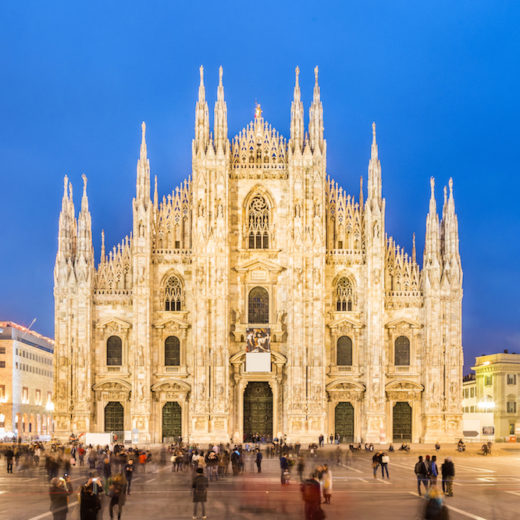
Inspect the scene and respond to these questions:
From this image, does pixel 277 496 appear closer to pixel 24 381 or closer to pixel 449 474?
pixel 449 474

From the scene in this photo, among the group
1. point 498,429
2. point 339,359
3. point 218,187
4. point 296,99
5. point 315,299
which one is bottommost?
point 498,429

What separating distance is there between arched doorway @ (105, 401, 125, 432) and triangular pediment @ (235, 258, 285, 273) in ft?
43.7

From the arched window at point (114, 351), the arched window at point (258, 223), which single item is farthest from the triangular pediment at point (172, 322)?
the arched window at point (258, 223)

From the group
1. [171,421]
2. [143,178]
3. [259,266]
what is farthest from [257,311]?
[143,178]

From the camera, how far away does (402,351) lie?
67062 millimetres

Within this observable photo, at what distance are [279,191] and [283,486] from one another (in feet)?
113

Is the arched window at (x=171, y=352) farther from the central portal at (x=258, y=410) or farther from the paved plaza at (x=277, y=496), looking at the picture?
the paved plaza at (x=277, y=496)

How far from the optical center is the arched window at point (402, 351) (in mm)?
67000

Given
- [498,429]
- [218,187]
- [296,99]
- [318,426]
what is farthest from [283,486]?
[498,429]

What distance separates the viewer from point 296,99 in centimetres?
6738

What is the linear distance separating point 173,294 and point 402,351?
1753 centimetres

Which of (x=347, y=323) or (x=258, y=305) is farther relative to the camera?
(x=258, y=305)

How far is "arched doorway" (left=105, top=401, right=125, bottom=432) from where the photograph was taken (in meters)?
65.9

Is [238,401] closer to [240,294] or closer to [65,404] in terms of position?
[240,294]
